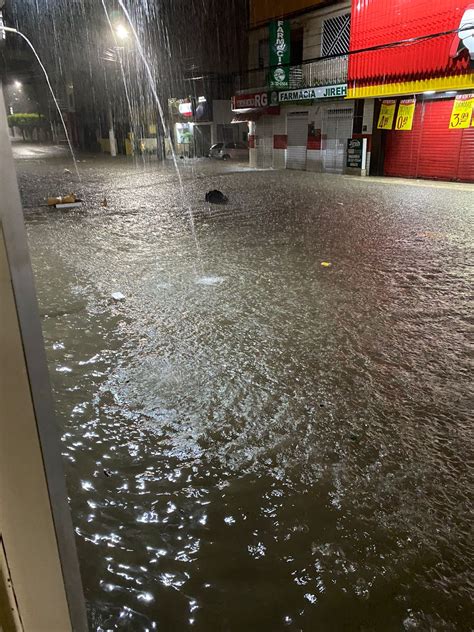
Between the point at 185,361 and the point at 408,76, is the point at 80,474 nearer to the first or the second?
the point at 185,361

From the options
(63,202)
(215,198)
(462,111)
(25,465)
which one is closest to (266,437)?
(25,465)

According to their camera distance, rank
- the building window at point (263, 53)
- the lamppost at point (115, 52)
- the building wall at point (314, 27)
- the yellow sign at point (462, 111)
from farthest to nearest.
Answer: the lamppost at point (115, 52), the building window at point (263, 53), the building wall at point (314, 27), the yellow sign at point (462, 111)

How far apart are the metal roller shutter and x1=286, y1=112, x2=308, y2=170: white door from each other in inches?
195

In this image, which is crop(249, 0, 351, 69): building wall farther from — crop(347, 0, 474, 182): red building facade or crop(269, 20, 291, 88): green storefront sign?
crop(347, 0, 474, 182): red building facade

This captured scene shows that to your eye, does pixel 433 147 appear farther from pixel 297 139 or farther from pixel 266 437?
pixel 266 437

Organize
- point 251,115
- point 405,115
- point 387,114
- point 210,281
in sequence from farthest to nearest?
1. point 251,115
2. point 387,114
3. point 405,115
4. point 210,281

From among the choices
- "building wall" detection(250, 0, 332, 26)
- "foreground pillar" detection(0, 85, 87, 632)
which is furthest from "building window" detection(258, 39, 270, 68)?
"foreground pillar" detection(0, 85, 87, 632)

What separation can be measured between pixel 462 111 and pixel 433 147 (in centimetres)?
169

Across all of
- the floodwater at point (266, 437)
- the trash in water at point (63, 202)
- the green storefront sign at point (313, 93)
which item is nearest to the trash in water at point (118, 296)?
the floodwater at point (266, 437)

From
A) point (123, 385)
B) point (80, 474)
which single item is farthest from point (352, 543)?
point (123, 385)

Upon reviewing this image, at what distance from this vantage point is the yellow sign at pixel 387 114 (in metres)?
18.9

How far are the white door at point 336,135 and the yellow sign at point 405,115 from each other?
2447 millimetres

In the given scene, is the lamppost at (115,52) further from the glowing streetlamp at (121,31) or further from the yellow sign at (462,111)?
the yellow sign at (462,111)

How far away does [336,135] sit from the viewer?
2142 centimetres
